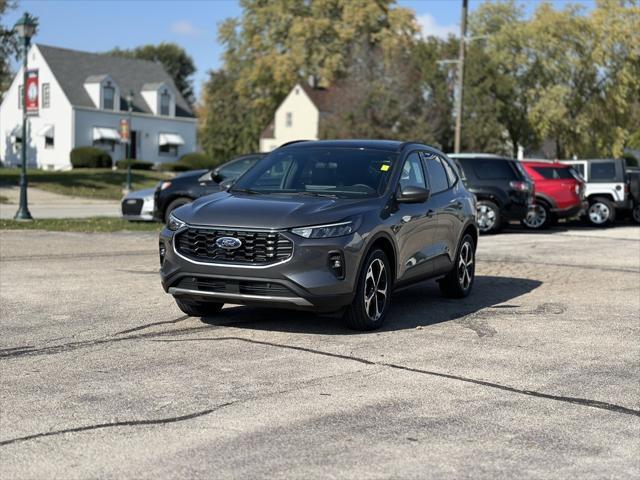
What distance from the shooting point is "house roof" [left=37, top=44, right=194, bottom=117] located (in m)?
62.8

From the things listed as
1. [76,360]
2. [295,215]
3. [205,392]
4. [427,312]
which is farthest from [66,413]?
[427,312]

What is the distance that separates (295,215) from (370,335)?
1.25m

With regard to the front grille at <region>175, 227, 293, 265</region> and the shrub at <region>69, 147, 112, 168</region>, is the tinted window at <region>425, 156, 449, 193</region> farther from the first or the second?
the shrub at <region>69, 147, 112, 168</region>

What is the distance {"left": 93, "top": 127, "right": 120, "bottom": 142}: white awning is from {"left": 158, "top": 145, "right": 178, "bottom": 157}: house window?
546 cm

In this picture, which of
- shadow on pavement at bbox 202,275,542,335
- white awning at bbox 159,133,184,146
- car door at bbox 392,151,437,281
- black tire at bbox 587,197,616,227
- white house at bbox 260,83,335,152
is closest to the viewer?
shadow on pavement at bbox 202,275,542,335

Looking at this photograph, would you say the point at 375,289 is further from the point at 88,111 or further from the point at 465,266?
the point at 88,111

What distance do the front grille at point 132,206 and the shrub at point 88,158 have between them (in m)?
38.2

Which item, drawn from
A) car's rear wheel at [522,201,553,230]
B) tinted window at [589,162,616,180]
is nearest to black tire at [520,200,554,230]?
car's rear wheel at [522,201,553,230]

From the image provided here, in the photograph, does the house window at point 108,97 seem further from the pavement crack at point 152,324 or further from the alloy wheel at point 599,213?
the pavement crack at point 152,324

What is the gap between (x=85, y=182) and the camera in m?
43.2

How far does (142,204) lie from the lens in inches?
840

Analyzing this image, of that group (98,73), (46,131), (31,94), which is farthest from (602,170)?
(98,73)

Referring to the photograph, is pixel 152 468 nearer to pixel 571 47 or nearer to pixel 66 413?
pixel 66 413

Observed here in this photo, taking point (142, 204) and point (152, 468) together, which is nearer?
point (152, 468)
